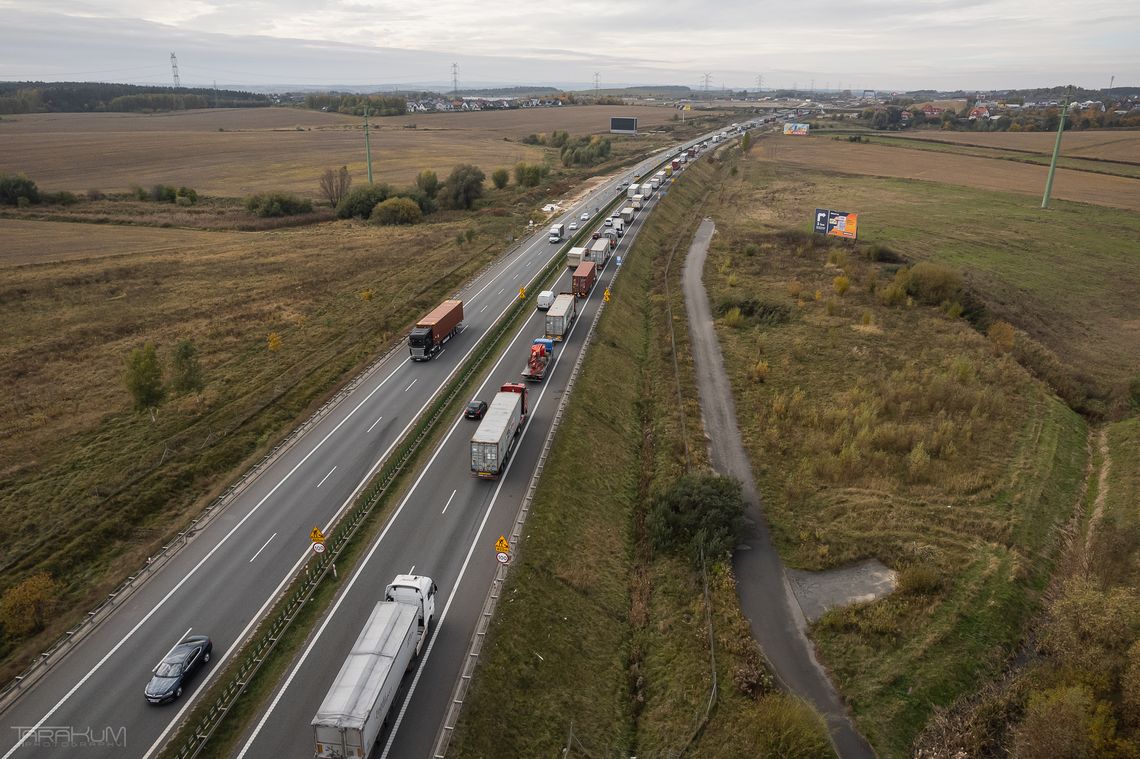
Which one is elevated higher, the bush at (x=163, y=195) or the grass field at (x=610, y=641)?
the bush at (x=163, y=195)

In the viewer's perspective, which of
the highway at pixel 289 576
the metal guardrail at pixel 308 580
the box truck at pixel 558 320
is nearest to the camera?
the metal guardrail at pixel 308 580

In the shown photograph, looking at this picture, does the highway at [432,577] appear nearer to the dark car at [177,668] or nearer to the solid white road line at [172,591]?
the dark car at [177,668]

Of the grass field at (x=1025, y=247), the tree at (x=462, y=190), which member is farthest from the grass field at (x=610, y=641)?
the tree at (x=462, y=190)

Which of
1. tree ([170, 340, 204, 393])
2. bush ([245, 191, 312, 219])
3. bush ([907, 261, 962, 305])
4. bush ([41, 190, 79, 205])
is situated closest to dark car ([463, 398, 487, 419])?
tree ([170, 340, 204, 393])

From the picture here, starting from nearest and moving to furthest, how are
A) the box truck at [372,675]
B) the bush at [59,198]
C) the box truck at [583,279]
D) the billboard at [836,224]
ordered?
1. the box truck at [372,675]
2. the box truck at [583,279]
3. the billboard at [836,224]
4. the bush at [59,198]

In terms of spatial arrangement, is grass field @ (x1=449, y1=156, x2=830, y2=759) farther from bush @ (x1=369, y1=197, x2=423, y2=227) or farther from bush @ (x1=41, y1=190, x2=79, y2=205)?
bush @ (x1=41, y1=190, x2=79, y2=205)

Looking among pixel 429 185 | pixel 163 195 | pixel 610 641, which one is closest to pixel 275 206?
pixel 163 195

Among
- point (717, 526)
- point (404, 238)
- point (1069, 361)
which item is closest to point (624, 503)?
point (717, 526)

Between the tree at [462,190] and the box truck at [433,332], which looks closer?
the box truck at [433,332]
